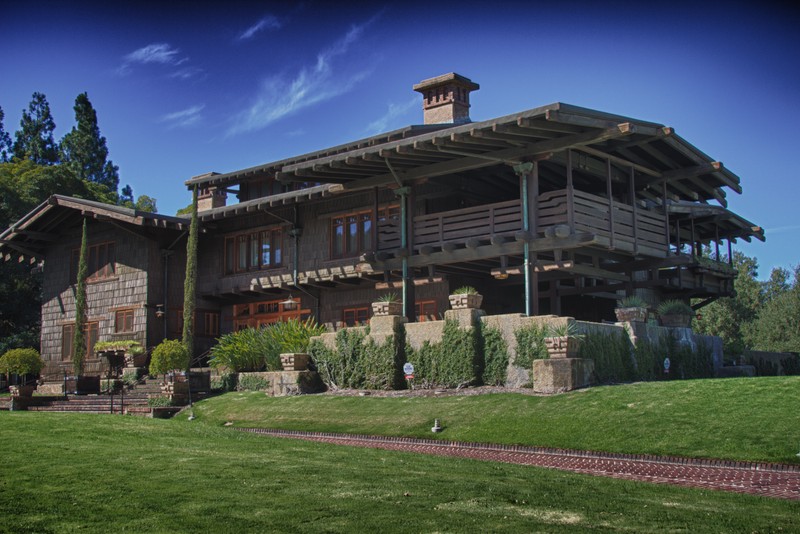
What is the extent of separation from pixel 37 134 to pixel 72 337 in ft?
125

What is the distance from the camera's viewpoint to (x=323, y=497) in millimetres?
9602

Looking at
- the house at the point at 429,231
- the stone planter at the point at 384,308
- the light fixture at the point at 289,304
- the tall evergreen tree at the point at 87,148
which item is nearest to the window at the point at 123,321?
the house at the point at 429,231

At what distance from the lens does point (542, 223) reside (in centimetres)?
2323

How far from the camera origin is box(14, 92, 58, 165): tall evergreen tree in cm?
6631

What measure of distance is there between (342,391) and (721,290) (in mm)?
18105

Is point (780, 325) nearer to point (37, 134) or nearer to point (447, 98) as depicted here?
point (447, 98)

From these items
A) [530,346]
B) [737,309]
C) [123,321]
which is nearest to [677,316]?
[530,346]

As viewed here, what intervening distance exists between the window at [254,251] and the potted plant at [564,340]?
14.9 metres

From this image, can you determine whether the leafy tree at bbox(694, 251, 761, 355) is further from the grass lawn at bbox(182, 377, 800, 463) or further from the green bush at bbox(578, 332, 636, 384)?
the grass lawn at bbox(182, 377, 800, 463)

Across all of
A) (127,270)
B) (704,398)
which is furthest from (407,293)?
(127,270)

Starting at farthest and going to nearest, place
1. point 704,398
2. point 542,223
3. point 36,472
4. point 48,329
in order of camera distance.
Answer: point 48,329 < point 542,223 < point 704,398 < point 36,472

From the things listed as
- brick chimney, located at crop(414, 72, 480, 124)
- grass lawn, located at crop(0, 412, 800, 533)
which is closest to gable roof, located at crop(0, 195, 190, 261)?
brick chimney, located at crop(414, 72, 480, 124)

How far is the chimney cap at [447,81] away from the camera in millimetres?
31797

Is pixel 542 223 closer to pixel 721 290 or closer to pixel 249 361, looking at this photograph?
pixel 249 361
